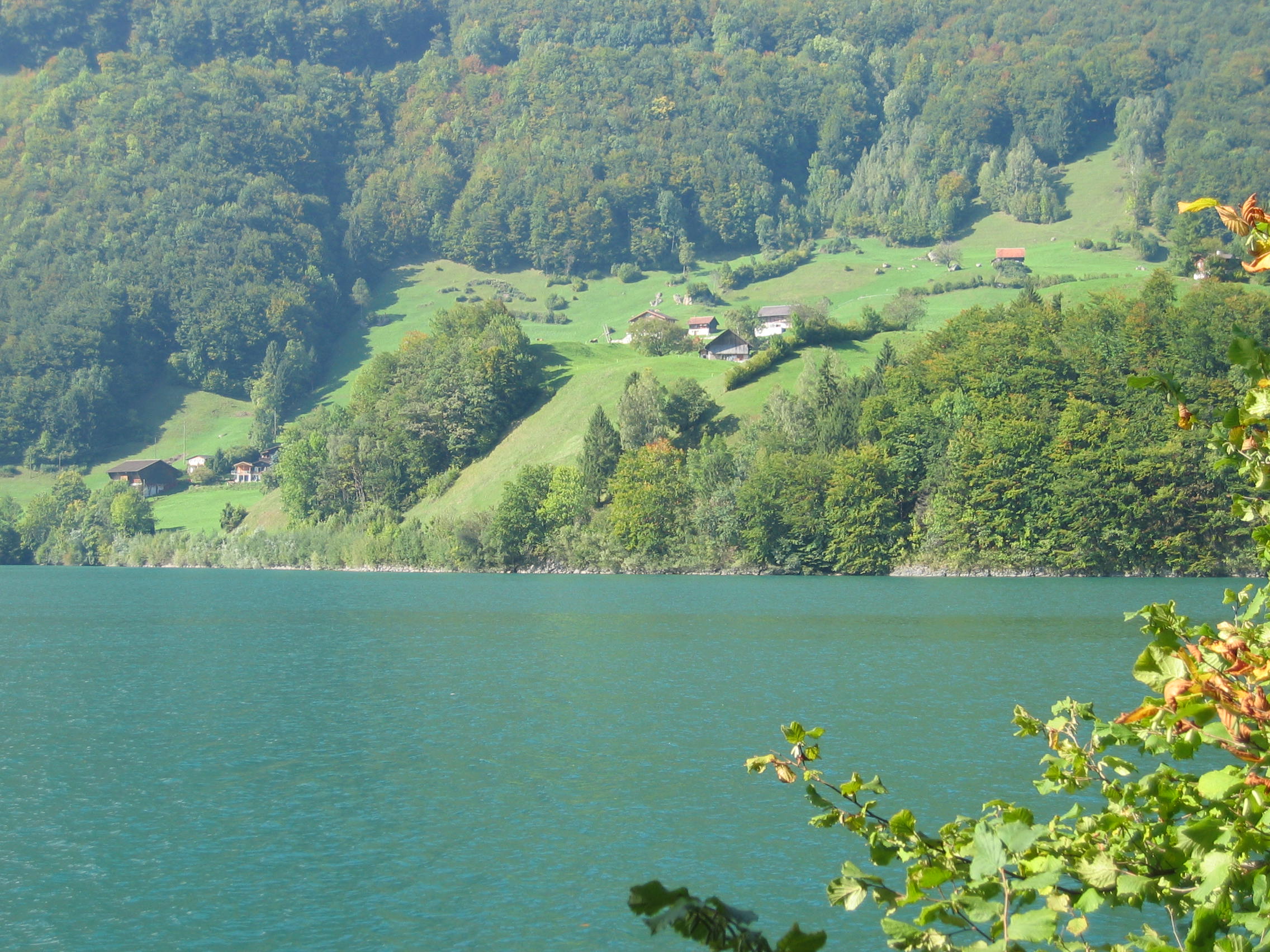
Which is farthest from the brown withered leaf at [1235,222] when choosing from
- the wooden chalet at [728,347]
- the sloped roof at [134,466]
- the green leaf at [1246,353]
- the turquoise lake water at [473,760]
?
the sloped roof at [134,466]

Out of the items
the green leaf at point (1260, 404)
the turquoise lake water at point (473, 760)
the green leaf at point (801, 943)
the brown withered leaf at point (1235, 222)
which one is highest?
the brown withered leaf at point (1235, 222)

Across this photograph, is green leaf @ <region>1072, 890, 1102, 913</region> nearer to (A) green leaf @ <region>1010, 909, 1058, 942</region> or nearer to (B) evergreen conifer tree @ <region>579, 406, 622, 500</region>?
(A) green leaf @ <region>1010, 909, 1058, 942</region>

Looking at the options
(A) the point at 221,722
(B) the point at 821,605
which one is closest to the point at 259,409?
(B) the point at 821,605

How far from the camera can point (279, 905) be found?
18.2 metres

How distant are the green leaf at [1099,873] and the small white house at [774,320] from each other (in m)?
159

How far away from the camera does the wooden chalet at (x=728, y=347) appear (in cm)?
13812

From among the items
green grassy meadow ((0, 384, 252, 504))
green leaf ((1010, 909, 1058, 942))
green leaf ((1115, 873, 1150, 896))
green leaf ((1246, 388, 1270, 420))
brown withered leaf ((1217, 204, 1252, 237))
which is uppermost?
green grassy meadow ((0, 384, 252, 504))

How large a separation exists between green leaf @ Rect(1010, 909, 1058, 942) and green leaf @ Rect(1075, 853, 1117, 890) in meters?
0.96

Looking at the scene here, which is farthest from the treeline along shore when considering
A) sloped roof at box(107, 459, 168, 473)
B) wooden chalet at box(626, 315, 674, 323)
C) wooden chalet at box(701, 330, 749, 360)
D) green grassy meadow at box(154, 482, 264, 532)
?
wooden chalet at box(626, 315, 674, 323)

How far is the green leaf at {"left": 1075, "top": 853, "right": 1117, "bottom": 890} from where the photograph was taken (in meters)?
5.79

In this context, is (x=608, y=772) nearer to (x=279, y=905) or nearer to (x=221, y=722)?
(x=279, y=905)

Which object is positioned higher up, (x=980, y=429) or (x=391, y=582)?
(x=980, y=429)

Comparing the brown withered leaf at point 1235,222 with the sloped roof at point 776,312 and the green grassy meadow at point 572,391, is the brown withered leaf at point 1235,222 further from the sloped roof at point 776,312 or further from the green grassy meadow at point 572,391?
the sloped roof at point 776,312

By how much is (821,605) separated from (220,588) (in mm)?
45661
